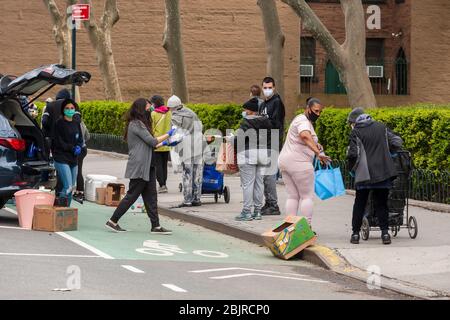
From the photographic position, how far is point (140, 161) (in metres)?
15.8

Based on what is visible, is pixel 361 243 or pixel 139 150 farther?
pixel 139 150

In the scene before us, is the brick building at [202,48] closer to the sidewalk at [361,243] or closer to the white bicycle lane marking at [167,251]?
the sidewalk at [361,243]

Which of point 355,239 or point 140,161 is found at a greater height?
point 140,161

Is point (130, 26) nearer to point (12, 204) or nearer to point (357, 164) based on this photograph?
point (12, 204)

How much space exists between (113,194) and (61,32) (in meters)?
18.6

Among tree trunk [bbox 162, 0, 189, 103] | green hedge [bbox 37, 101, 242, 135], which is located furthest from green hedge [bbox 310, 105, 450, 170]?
tree trunk [bbox 162, 0, 189, 103]

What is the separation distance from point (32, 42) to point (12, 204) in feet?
73.1

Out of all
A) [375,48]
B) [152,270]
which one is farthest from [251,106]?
[375,48]

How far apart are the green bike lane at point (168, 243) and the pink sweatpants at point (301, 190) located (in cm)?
73

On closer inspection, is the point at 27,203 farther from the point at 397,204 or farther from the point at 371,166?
the point at 397,204

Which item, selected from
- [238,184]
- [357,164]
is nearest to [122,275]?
[357,164]

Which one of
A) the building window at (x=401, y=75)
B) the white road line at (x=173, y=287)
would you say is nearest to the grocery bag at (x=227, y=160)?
the white road line at (x=173, y=287)

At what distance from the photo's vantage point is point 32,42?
40.5 meters

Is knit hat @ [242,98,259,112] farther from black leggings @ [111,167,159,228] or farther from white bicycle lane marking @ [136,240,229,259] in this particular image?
white bicycle lane marking @ [136,240,229,259]
